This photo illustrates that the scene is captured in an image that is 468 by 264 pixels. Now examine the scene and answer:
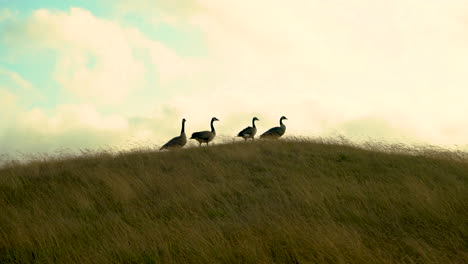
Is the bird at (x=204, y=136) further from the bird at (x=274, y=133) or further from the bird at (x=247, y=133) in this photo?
the bird at (x=274, y=133)

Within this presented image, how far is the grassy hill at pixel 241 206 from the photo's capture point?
8172 mm

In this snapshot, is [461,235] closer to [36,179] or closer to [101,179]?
[101,179]

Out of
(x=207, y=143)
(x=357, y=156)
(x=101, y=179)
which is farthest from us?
(x=207, y=143)

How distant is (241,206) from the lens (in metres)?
12.2

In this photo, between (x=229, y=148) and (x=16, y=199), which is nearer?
(x=16, y=199)

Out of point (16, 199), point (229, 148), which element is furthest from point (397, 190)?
point (16, 199)

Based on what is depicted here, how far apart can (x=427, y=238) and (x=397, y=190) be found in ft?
12.7

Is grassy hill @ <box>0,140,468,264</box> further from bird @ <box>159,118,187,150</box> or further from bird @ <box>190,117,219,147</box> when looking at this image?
bird @ <box>190,117,219,147</box>

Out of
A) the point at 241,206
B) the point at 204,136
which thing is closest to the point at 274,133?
the point at 204,136

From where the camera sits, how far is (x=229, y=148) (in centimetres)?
2036

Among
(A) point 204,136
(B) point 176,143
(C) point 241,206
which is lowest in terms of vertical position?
(C) point 241,206

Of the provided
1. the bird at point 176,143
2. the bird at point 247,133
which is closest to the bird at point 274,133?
the bird at point 247,133

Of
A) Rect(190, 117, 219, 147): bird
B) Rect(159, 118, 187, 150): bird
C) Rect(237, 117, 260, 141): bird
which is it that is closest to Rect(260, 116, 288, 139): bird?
Rect(237, 117, 260, 141): bird

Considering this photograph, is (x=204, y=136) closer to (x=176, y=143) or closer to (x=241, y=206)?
(x=176, y=143)
